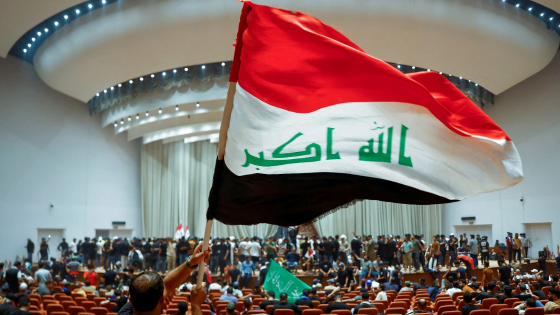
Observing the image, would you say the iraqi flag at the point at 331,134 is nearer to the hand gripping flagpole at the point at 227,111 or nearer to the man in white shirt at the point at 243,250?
the hand gripping flagpole at the point at 227,111

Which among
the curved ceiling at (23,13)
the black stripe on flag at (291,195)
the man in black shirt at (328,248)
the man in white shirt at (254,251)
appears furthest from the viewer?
the man in white shirt at (254,251)

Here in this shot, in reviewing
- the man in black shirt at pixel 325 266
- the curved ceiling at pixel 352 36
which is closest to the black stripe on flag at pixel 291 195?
the curved ceiling at pixel 352 36

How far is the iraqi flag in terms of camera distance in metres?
3.46

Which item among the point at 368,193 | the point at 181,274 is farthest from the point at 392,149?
the point at 181,274

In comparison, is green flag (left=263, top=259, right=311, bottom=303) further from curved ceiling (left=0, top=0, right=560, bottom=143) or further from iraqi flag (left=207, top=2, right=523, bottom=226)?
curved ceiling (left=0, top=0, right=560, bottom=143)

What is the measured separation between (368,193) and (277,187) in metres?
0.65

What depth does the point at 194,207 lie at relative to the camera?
3194cm

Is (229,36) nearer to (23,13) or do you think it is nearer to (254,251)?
(23,13)

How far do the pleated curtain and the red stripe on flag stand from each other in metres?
25.8

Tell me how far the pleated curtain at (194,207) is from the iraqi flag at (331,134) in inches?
1019

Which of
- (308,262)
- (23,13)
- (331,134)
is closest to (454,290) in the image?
(331,134)

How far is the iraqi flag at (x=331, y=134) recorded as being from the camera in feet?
11.4

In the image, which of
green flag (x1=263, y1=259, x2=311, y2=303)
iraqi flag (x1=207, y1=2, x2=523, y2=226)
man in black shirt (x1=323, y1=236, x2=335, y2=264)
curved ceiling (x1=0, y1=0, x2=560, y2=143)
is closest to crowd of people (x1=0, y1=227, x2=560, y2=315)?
man in black shirt (x1=323, y1=236, x2=335, y2=264)

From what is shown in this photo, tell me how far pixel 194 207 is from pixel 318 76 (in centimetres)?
2881
